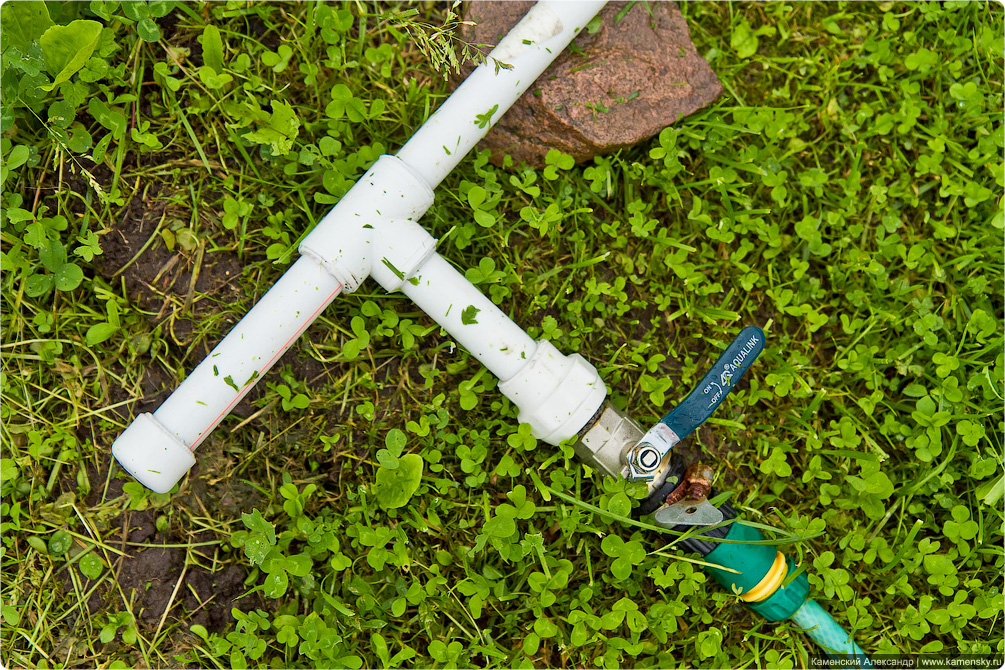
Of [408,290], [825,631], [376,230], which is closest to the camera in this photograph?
[376,230]

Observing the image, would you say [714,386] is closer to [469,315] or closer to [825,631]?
[469,315]

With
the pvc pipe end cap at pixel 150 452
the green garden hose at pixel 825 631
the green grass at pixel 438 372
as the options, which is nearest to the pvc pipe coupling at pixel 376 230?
the green grass at pixel 438 372

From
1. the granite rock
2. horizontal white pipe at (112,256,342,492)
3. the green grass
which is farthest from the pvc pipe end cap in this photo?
the granite rock

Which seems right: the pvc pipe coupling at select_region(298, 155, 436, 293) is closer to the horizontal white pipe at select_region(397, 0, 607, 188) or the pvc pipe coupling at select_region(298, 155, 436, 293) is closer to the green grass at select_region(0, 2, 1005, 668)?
the horizontal white pipe at select_region(397, 0, 607, 188)

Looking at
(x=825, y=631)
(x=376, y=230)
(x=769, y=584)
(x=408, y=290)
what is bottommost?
(x=825, y=631)

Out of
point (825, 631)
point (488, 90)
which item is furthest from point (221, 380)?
point (825, 631)

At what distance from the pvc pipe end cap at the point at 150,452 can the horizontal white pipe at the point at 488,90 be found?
1038 millimetres

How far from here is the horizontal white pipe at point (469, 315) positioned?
2133 millimetres

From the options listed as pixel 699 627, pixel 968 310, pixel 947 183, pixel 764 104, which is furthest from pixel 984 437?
pixel 764 104

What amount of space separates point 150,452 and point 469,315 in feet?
3.15

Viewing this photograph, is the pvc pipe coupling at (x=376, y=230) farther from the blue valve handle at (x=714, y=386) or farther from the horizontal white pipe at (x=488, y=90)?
the blue valve handle at (x=714, y=386)

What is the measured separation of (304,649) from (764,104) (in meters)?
2.42

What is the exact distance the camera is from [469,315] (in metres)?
2.12

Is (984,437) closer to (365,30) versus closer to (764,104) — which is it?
(764,104)
